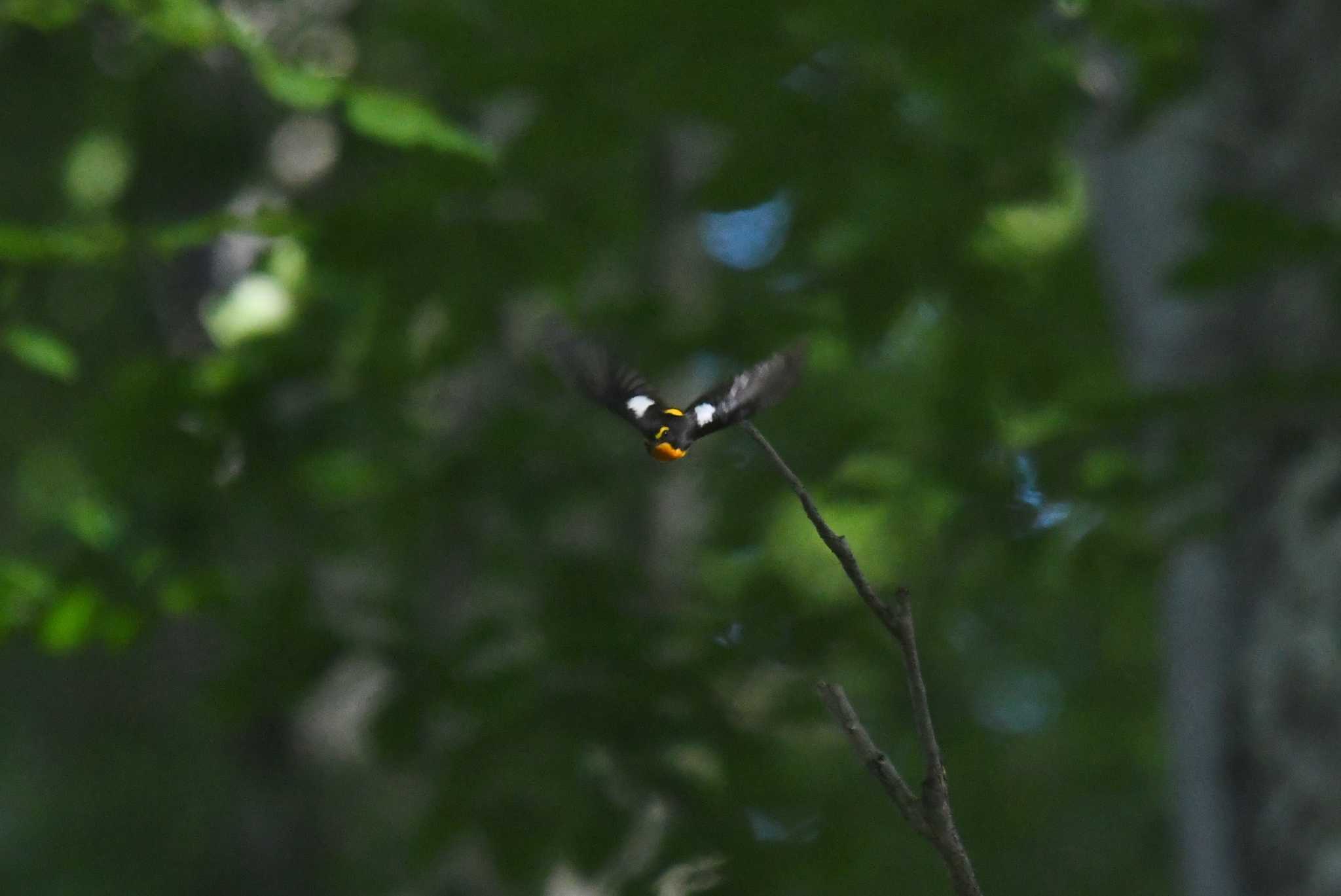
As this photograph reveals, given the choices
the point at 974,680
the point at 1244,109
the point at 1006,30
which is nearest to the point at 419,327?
the point at 1006,30

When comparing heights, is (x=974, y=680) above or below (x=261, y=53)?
below

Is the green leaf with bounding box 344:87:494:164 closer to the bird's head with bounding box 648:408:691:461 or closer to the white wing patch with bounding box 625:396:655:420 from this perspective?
the white wing patch with bounding box 625:396:655:420

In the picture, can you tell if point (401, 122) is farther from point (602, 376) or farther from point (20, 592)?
point (602, 376)

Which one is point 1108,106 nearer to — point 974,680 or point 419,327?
point 419,327

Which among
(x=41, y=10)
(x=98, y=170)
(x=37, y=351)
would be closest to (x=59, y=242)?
(x=37, y=351)

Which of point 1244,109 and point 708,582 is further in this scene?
point 708,582

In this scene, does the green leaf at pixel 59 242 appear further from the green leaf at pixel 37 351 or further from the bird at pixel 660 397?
the bird at pixel 660 397
